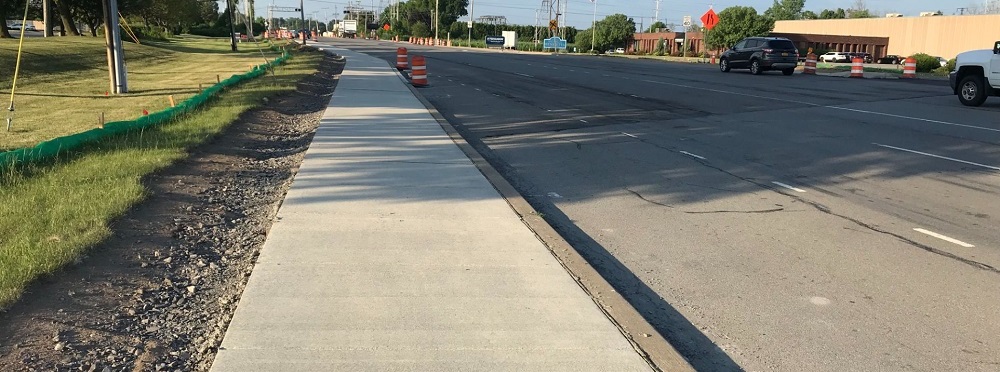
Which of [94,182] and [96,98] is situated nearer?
[94,182]

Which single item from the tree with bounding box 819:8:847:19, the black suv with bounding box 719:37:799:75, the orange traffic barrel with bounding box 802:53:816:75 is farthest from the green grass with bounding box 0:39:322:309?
the tree with bounding box 819:8:847:19

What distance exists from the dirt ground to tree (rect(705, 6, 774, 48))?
6898 centimetres

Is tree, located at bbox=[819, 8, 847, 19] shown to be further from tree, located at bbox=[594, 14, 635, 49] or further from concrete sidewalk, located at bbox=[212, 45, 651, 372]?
concrete sidewalk, located at bbox=[212, 45, 651, 372]

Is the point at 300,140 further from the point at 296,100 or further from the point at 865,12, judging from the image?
the point at 865,12

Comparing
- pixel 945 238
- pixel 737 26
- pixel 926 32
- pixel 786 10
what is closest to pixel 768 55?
pixel 945 238

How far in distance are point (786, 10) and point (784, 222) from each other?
589 ft

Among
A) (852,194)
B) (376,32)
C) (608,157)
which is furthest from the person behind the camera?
(376,32)

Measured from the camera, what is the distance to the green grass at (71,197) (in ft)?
16.8

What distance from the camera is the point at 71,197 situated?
684 cm

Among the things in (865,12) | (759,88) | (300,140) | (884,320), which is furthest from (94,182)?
(865,12)

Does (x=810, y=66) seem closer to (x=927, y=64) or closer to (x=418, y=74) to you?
(x=927, y=64)

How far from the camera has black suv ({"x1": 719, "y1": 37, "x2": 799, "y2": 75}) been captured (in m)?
32.9

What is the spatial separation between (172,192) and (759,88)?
20795mm

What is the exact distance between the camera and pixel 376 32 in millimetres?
178000
